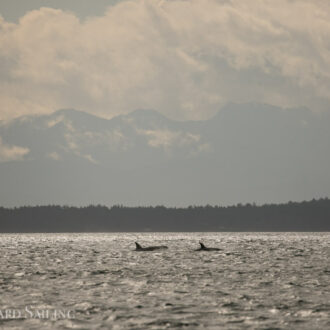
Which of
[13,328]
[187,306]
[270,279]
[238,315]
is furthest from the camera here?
[270,279]

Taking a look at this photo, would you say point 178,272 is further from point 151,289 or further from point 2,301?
point 2,301

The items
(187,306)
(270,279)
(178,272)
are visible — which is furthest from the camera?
(178,272)

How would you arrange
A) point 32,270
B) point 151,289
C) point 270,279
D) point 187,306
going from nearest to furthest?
point 187,306, point 151,289, point 270,279, point 32,270

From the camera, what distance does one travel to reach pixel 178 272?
54.3 meters

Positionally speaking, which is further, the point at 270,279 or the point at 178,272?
the point at 178,272

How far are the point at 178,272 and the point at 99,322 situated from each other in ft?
86.8

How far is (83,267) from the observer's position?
203 ft

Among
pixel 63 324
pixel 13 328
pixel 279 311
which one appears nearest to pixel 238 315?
pixel 279 311

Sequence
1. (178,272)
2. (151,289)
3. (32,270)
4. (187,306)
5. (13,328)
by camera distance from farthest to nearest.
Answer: (32,270), (178,272), (151,289), (187,306), (13,328)

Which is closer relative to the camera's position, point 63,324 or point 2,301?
point 63,324

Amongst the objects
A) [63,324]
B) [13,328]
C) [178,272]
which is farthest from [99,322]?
[178,272]

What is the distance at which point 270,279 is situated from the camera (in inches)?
1879

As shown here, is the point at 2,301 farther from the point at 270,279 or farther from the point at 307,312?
the point at 270,279

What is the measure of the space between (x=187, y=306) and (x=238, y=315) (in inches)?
146
